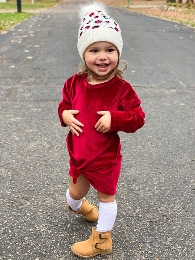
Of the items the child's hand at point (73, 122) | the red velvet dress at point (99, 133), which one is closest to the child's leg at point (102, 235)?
the red velvet dress at point (99, 133)

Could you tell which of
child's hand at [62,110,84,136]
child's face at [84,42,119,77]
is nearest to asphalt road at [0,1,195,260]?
child's hand at [62,110,84,136]

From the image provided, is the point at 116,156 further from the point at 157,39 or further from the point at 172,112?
the point at 157,39

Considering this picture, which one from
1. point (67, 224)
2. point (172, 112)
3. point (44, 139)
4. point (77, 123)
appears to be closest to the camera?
point (77, 123)

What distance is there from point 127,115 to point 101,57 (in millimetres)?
321


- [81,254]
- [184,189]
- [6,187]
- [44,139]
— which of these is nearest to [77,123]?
[81,254]

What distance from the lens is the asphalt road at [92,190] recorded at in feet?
7.43

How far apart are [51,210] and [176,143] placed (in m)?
1.66

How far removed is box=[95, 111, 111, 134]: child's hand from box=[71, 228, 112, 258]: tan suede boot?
24.7 inches

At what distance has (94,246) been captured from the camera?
2.16 metres

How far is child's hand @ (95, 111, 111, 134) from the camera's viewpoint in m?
1.90

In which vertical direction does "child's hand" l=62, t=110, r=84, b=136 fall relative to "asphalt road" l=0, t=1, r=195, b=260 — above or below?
above

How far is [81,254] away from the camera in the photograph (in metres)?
2.13

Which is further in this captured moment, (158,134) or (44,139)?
(158,134)

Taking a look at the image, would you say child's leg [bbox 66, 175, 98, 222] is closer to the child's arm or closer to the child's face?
the child's arm
